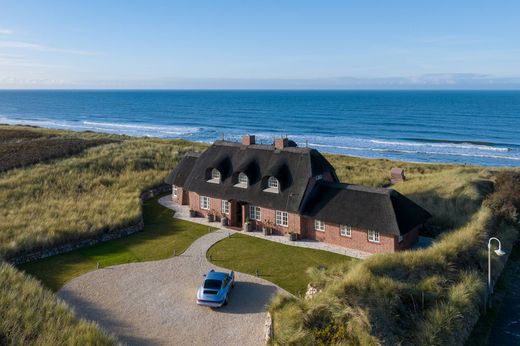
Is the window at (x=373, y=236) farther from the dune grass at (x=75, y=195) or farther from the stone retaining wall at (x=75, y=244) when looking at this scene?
the dune grass at (x=75, y=195)

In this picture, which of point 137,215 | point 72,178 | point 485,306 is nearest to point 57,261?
point 137,215

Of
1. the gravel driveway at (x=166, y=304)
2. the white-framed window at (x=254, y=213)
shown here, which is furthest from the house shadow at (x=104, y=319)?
the white-framed window at (x=254, y=213)

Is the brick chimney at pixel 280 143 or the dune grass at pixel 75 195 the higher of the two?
the brick chimney at pixel 280 143

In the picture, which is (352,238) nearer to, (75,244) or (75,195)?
(75,244)

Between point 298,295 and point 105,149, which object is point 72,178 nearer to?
point 105,149

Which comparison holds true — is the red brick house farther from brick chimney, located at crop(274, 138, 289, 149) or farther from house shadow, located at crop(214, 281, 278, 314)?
house shadow, located at crop(214, 281, 278, 314)

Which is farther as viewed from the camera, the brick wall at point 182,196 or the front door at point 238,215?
the brick wall at point 182,196

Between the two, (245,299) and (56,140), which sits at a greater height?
(56,140)
